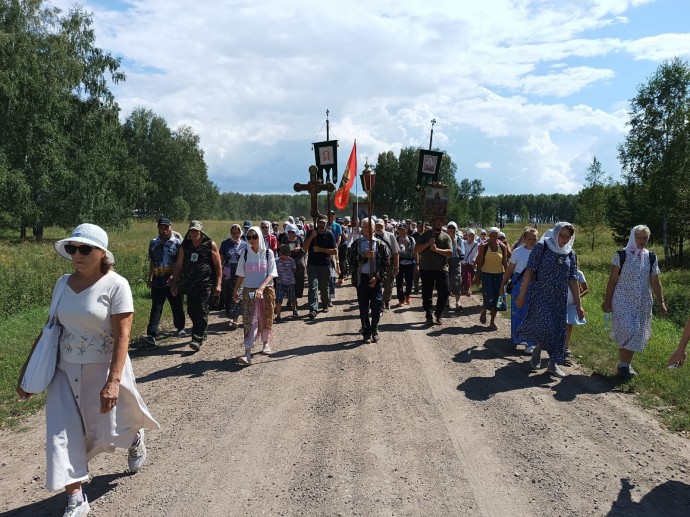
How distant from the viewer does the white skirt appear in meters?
3.17

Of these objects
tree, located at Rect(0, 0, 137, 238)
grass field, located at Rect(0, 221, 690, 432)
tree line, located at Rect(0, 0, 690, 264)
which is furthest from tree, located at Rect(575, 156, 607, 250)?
tree, located at Rect(0, 0, 137, 238)

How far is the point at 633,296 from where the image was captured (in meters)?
6.34

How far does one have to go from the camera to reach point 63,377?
3.34 m

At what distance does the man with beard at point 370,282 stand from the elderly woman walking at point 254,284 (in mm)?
1767

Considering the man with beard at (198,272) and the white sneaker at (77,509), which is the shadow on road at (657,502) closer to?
the white sneaker at (77,509)

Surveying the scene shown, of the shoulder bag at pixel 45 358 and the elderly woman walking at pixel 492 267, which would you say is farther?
the elderly woman walking at pixel 492 267

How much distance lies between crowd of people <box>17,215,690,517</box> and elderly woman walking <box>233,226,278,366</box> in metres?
0.02

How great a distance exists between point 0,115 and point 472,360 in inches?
1168

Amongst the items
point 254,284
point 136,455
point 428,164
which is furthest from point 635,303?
point 428,164

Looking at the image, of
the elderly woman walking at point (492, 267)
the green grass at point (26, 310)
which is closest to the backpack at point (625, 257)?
the elderly woman walking at point (492, 267)

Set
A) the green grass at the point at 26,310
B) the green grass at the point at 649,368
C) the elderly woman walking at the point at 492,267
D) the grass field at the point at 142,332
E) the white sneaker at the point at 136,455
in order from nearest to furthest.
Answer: the white sneaker at the point at 136,455 → the green grass at the point at 649,368 → the grass field at the point at 142,332 → the green grass at the point at 26,310 → the elderly woman walking at the point at 492,267

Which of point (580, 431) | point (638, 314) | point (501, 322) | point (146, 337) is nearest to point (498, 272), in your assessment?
point (501, 322)

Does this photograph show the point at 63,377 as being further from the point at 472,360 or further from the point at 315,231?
the point at 315,231

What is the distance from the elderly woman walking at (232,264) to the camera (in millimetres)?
9758
